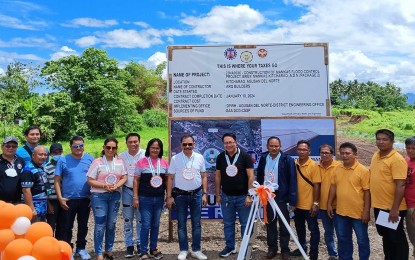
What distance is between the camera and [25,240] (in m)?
3.14

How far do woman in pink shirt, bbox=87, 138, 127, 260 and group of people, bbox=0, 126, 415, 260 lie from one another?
0.04 ft

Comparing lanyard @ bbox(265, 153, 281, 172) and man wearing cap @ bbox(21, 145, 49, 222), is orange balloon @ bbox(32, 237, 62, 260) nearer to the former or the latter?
man wearing cap @ bbox(21, 145, 49, 222)

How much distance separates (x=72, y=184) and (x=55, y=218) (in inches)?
21.0

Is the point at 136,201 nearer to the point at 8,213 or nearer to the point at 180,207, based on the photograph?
the point at 180,207

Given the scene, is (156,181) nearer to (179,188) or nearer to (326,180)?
(179,188)

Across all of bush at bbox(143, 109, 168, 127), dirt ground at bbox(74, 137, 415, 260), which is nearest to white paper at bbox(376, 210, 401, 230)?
dirt ground at bbox(74, 137, 415, 260)

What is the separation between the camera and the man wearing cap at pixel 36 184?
14.0 ft

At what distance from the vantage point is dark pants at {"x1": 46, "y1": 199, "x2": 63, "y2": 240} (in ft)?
15.7

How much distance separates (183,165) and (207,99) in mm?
1554

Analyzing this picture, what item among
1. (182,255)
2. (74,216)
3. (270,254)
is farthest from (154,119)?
(270,254)

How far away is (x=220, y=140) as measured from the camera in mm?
5988

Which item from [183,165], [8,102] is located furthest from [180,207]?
[8,102]

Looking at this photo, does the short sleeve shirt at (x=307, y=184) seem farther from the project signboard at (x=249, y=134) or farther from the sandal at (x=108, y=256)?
the sandal at (x=108, y=256)

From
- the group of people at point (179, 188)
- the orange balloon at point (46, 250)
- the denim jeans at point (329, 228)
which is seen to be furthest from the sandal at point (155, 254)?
the denim jeans at point (329, 228)
